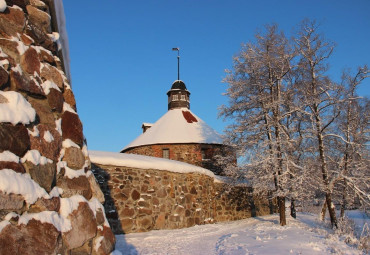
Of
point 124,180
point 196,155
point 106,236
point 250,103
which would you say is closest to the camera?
point 106,236

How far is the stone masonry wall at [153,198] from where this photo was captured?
31.0 feet

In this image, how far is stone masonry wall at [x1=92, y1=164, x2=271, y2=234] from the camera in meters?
9.46

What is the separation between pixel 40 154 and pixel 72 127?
625mm

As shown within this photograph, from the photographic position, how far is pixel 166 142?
20969mm

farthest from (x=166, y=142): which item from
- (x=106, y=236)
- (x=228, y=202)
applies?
(x=106, y=236)

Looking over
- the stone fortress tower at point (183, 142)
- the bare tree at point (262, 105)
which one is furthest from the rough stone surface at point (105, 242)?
the stone fortress tower at point (183, 142)

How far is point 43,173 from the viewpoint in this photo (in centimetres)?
270

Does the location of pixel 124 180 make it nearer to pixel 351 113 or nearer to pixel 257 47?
pixel 257 47

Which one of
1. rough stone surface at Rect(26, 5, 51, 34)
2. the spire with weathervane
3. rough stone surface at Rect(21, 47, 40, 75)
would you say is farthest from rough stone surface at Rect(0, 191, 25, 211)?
the spire with weathervane

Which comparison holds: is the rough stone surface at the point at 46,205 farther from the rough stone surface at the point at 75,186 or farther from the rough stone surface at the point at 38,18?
the rough stone surface at the point at 38,18

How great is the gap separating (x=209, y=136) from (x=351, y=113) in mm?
9609

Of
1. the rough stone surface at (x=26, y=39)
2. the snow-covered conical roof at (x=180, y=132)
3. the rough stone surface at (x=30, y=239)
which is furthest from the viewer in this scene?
the snow-covered conical roof at (x=180, y=132)

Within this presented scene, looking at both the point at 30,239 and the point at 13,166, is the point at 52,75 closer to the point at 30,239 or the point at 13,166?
the point at 13,166

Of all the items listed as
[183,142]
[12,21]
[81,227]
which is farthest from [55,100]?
[183,142]
